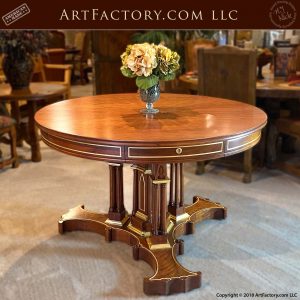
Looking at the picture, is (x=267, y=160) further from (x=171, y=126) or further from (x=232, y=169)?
(x=171, y=126)

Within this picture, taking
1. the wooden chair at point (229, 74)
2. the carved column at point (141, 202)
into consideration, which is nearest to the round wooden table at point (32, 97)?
the wooden chair at point (229, 74)

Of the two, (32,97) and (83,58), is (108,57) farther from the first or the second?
(83,58)

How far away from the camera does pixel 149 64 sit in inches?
80.4

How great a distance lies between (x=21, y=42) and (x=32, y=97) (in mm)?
495

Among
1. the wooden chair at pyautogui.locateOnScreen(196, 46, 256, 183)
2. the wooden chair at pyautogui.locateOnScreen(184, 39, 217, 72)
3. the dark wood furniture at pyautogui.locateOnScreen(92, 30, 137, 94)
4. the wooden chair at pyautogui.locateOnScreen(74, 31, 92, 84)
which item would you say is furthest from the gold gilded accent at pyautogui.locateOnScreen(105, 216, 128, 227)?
the wooden chair at pyautogui.locateOnScreen(74, 31, 92, 84)

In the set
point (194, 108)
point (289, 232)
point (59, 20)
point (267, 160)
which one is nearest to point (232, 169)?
point (267, 160)

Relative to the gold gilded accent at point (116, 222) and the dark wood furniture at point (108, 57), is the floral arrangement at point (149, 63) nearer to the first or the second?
the gold gilded accent at point (116, 222)

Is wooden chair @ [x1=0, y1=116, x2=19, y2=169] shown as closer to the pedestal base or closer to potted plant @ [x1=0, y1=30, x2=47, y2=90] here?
potted plant @ [x1=0, y1=30, x2=47, y2=90]

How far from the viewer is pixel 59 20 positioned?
423cm

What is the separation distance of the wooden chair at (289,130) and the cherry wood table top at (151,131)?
109 centimetres

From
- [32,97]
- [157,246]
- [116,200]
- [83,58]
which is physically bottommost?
[157,246]

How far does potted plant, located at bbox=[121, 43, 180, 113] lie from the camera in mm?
2043

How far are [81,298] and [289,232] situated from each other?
1283mm

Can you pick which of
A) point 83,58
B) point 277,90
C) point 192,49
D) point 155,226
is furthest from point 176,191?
point 83,58
